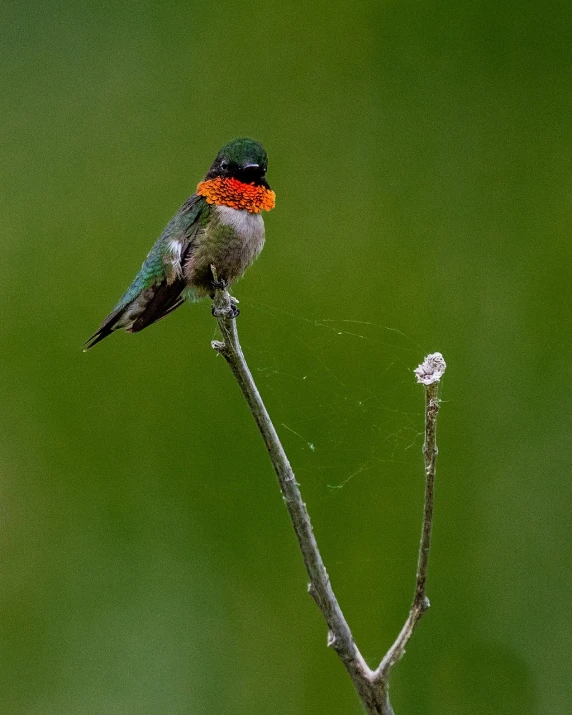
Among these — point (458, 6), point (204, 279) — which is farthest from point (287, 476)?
point (458, 6)

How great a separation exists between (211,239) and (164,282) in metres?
0.11

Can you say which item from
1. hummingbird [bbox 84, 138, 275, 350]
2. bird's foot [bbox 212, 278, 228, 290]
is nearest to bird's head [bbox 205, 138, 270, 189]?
hummingbird [bbox 84, 138, 275, 350]

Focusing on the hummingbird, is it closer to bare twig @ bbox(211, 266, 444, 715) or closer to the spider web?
bare twig @ bbox(211, 266, 444, 715)

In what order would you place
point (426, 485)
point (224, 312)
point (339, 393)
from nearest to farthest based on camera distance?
point (426, 485) → point (224, 312) → point (339, 393)

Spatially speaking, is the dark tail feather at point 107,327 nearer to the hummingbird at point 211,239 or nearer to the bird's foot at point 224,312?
the hummingbird at point 211,239

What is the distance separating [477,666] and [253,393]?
1.51 metres

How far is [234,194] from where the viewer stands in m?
1.37

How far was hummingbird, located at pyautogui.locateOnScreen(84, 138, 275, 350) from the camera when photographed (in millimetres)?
1363

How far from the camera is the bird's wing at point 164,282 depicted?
4.55 feet

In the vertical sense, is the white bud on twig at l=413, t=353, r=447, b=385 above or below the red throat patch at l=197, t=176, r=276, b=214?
below

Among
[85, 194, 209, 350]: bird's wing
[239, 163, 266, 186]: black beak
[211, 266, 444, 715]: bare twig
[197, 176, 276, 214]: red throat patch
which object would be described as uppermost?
[239, 163, 266, 186]: black beak

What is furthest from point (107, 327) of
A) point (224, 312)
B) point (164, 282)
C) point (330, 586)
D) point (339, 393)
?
point (339, 393)

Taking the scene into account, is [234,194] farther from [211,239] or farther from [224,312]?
[224,312]

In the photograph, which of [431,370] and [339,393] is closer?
[431,370]
